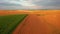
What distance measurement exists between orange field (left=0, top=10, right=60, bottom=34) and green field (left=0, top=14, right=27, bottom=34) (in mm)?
26

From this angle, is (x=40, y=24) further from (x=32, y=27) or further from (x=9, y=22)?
(x=9, y=22)

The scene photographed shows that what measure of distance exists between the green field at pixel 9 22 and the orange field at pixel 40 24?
0.03m

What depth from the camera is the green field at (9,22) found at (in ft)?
2.11

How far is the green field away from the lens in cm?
64

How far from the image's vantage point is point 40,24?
28.1 inches

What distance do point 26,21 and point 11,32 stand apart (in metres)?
0.14

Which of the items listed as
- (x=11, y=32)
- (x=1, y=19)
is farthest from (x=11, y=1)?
(x=11, y=32)

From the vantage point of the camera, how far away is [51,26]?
2.29ft

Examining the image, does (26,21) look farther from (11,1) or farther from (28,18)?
(11,1)

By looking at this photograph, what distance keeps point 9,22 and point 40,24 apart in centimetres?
20

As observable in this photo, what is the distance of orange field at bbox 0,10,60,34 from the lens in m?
0.66

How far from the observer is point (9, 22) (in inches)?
27.3

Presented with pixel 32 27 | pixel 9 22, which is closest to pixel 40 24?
pixel 32 27

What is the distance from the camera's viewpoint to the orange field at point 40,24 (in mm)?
658
